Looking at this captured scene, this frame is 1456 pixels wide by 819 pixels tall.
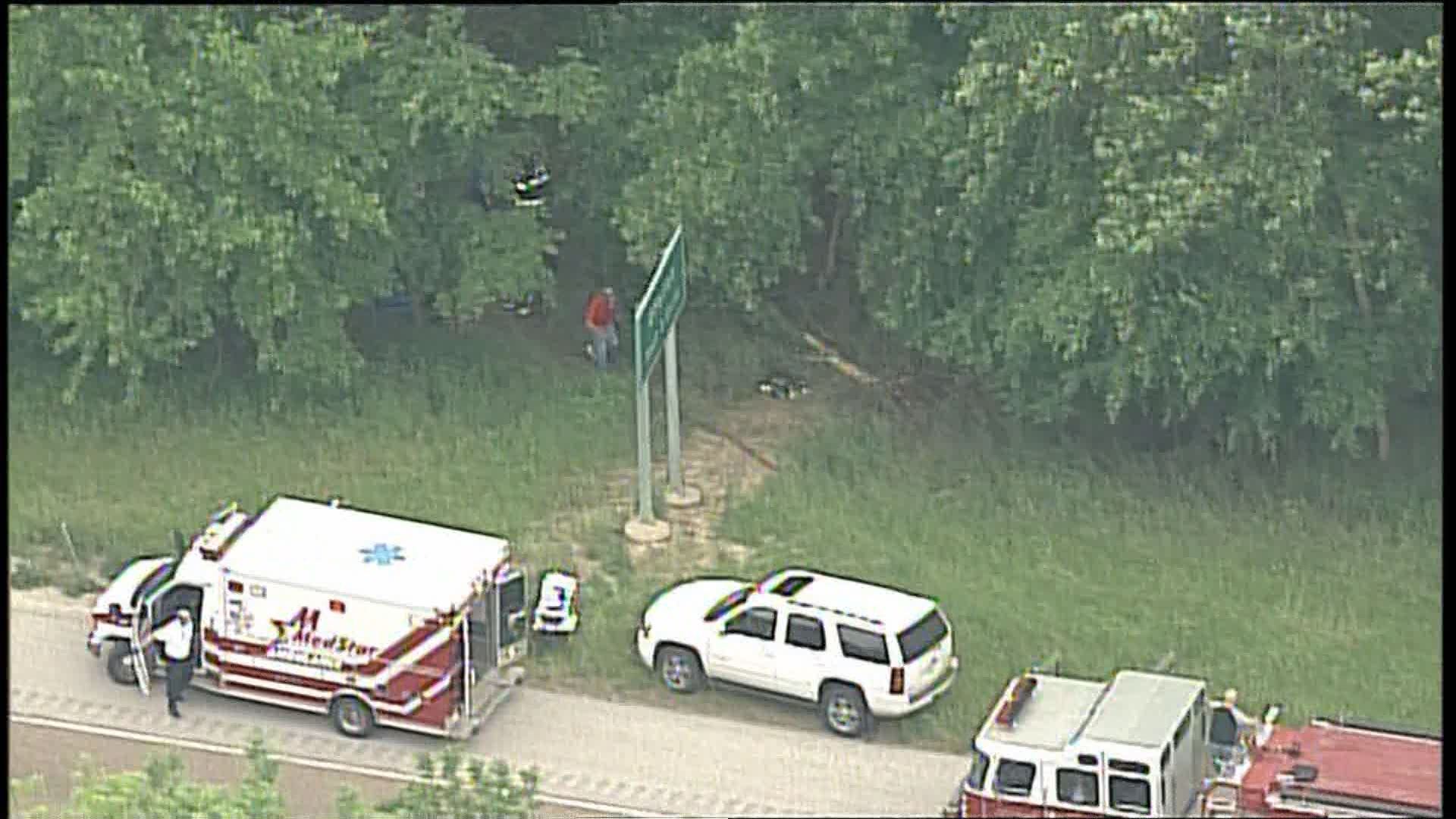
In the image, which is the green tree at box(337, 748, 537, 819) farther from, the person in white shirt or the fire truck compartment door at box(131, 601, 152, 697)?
the fire truck compartment door at box(131, 601, 152, 697)

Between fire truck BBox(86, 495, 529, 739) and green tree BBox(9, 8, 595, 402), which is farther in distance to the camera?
green tree BBox(9, 8, 595, 402)

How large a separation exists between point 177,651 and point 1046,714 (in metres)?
6.62

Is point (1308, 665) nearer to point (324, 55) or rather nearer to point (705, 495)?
point (705, 495)

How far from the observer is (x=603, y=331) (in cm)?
3086

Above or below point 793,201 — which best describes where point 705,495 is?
below

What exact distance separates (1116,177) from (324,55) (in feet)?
25.7

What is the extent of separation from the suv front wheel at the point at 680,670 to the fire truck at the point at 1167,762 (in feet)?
8.45

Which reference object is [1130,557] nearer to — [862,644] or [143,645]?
[862,644]

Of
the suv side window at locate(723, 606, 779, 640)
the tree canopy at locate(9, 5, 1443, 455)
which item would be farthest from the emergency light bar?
the tree canopy at locate(9, 5, 1443, 455)

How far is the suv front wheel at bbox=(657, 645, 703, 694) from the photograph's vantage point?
23.3 metres

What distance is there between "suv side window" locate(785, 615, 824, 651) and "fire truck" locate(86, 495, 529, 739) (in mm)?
2123

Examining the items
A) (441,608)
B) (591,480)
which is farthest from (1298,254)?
(441,608)

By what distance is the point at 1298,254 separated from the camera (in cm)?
2716

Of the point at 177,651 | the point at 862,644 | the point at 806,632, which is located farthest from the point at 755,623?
the point at 177,651
